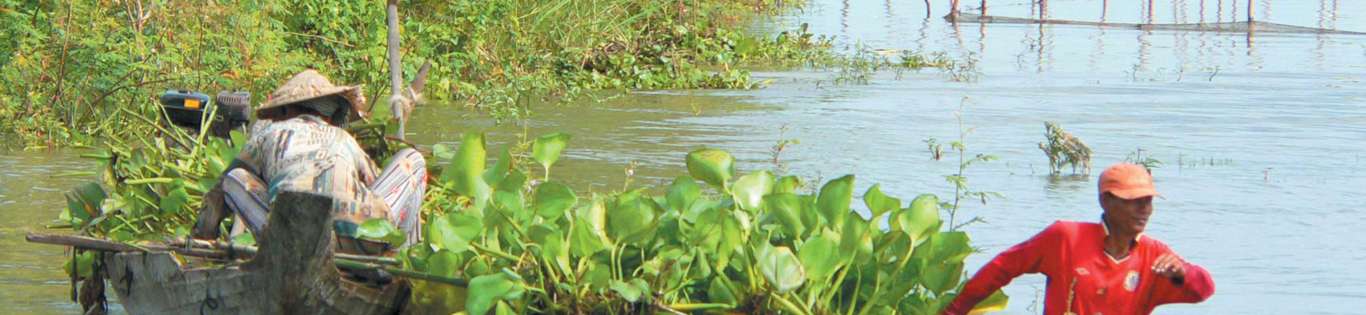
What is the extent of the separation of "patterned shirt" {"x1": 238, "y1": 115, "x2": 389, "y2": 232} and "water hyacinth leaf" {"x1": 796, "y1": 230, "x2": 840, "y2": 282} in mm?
1515

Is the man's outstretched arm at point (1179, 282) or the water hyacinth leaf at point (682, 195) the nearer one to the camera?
the man's outstretched arm at point (1179, 282)

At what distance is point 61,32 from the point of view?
10.8 meters

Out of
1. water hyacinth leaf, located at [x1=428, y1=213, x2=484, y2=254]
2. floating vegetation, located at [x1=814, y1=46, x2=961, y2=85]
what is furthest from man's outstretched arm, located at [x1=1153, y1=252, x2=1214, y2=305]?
floating vegetation, located at [x1=814, y1=46, x2=961, y2=85]

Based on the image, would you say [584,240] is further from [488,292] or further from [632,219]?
[488,292]

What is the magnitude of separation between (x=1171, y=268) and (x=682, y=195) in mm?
1251

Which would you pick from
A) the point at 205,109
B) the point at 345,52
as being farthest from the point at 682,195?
the point at 345,52

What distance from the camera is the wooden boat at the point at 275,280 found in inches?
184

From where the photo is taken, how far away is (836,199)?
462 cm

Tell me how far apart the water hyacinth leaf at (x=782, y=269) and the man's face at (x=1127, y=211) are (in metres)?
0.69

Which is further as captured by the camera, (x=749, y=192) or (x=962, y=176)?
(x=962, y=176)

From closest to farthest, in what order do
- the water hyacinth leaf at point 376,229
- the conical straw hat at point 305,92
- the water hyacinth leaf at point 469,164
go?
the water hyacinth leaf at point 376,229 → the water hyacinth leaf at point 469,164 → the conical straw hat at point 305,92

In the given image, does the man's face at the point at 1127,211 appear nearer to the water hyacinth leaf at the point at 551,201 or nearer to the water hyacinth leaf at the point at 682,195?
the water hyacinth leaf at the point at 682,195

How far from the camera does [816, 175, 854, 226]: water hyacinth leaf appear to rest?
460 cm

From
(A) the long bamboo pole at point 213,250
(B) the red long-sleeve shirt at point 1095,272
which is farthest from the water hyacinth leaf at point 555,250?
(B) the red long-sleeve shirt at point 1095,272
